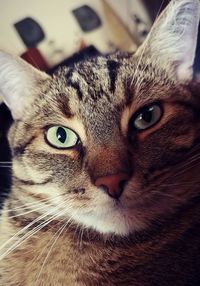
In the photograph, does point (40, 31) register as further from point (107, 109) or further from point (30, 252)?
point (30, 252)

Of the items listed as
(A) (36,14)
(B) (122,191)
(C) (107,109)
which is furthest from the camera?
(A) (36,14)

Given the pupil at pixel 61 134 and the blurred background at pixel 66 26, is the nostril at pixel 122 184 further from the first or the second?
the blurred background at pixel 66 26

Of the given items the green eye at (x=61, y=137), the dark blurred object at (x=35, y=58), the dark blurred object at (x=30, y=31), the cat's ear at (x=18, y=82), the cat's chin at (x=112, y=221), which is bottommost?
the cat's chin at (x=112, y=221)

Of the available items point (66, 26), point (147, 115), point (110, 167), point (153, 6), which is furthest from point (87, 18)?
point (110, 167)

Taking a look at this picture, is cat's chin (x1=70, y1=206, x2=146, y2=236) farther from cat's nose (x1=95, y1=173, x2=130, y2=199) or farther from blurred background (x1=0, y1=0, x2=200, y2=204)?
blurred background (x1=0, y1=0, x2=200, y2=204)

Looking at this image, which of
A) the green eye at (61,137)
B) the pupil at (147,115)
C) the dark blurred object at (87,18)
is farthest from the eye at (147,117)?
the dark blurred object at (87,18)

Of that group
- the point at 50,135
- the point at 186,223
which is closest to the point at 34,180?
the point at 50,135
